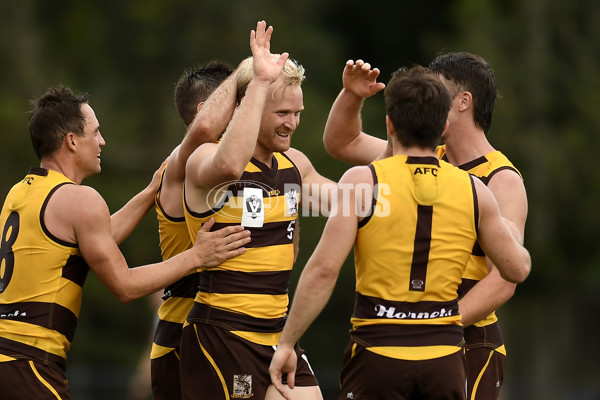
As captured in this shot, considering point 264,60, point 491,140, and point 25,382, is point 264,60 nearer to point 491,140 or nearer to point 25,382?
point 25,382

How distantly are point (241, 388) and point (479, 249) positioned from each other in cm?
156

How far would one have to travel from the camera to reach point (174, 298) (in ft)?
19.6

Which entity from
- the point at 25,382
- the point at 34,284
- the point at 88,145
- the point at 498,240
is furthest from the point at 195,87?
the point at 498,240

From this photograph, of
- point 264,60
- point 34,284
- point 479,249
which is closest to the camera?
point 264,60

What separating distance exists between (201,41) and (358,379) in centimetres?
1705

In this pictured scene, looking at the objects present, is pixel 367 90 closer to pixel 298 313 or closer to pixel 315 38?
pixel 298 313

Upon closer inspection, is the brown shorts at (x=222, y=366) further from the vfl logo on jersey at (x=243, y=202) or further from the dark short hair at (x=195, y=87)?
the dark short hair at (x=195, y=87)

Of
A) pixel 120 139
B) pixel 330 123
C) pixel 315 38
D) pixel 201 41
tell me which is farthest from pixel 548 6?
pixel 330 123

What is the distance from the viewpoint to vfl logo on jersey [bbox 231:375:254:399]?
5.27 meters

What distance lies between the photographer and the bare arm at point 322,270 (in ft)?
15.4

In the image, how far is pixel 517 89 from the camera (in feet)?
64.0

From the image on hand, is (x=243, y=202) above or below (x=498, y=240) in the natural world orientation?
above

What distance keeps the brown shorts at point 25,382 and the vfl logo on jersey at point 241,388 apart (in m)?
0.95

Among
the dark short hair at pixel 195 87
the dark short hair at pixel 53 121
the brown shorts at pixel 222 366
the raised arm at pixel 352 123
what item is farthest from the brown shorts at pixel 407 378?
the dark short hair at pixel 195 87
